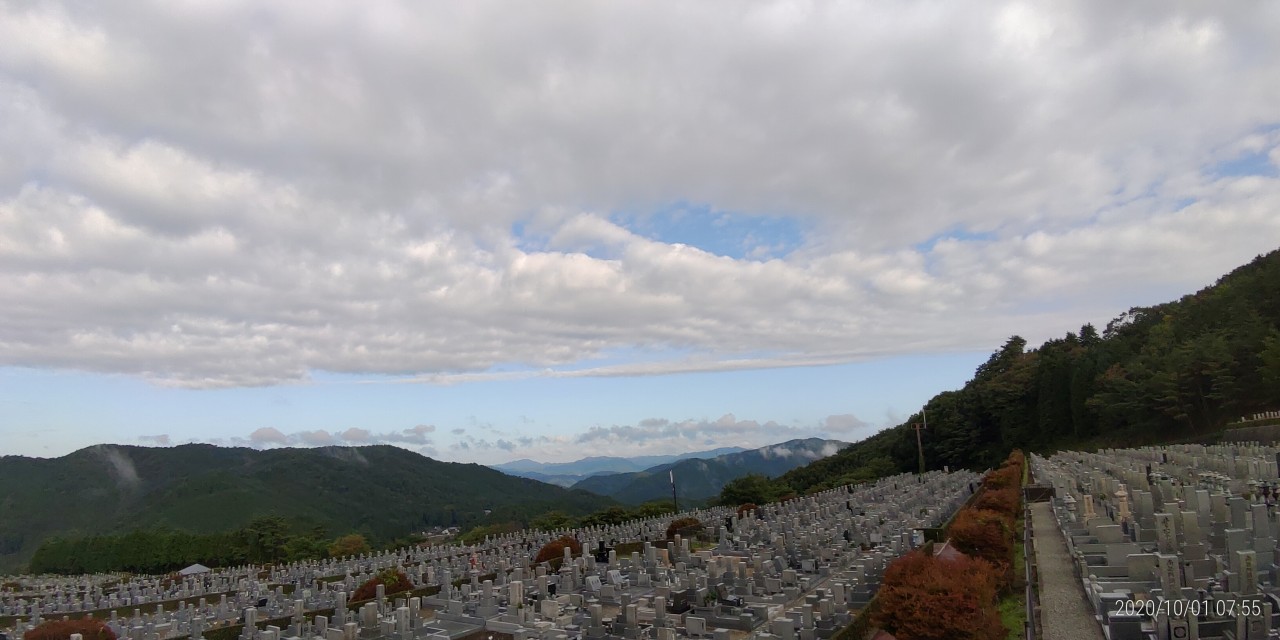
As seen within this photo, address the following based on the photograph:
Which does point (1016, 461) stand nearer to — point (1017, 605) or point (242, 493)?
point (1017, 605)

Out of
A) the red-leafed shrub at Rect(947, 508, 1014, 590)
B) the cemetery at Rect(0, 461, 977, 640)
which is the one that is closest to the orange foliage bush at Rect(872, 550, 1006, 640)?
the cemetery at Rect(0, 461, 977, 640)

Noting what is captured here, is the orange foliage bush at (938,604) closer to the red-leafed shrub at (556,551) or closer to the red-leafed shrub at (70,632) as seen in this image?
the red-leafed shrub at (556,551)

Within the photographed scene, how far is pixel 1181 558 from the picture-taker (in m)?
10.2

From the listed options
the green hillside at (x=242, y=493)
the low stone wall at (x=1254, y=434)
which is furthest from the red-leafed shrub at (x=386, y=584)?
the green hillside at (x=242, y=493)

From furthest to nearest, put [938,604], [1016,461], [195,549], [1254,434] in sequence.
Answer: [195,549] < [1016,461] < [1254,434] < [938,604]

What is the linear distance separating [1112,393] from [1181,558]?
4117 cm

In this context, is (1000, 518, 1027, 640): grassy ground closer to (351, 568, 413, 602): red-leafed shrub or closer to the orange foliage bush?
the orange foliage bush

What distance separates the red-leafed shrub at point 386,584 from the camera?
1902cm

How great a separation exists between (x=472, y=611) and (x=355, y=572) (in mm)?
13592

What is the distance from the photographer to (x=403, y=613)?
42.9ft

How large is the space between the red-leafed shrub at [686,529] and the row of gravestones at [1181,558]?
14.4m

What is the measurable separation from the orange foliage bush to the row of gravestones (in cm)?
150

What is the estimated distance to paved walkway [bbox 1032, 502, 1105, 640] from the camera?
1020 cm

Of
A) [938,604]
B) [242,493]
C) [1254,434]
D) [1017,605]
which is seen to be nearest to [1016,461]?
[1254,434]
